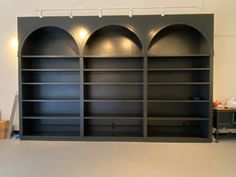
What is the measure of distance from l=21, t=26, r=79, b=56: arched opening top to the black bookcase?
0.07 ft

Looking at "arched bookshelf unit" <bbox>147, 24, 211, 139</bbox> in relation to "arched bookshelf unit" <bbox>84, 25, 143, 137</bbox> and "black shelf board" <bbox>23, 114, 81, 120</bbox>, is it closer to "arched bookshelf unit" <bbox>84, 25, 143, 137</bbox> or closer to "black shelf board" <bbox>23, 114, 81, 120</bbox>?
"arched bookshelf unit" <bbox>84, 25, 143, 137</bbox>

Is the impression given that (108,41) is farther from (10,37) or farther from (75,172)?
(75,172)

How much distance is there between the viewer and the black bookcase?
4195 mm

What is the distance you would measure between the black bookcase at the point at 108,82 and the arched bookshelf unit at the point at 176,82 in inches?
0.8

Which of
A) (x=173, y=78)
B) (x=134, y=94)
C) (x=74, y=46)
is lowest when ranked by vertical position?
(x=134, y=94)

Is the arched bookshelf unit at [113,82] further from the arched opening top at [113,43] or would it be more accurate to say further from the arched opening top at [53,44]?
the arched opening top at [53,44]

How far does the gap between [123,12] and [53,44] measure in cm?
176

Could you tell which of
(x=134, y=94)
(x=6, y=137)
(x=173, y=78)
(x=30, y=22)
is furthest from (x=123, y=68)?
(x=6, y=137)

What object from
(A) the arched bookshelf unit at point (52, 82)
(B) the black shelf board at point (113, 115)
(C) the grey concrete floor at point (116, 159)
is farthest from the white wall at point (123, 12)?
(B) the black shelf board at point (113, 115)

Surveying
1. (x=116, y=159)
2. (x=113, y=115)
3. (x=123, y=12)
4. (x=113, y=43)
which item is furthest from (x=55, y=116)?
(x=123, y=12)

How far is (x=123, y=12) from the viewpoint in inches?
182

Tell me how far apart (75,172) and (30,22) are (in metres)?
3.15

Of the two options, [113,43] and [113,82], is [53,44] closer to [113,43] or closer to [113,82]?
[113,43]

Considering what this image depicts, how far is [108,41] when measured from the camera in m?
4.57
